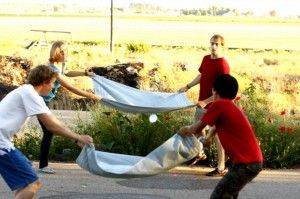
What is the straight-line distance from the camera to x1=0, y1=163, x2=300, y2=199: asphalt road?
8336 millimetres

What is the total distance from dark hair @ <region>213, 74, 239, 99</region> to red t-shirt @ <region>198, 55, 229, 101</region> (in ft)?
7.95

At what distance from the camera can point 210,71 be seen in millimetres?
9180

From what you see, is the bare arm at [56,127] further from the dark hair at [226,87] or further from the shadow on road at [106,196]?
the shadow on road at [106,196]

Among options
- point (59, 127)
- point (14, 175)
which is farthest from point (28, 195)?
point (59, 127)

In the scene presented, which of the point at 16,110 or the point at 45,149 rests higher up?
the point at 16,110

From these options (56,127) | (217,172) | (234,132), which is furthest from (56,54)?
(234,132)

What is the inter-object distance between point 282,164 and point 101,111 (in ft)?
9.23

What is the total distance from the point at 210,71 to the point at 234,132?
2824 millimetres

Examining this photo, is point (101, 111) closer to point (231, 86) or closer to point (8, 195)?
point (8, 195)

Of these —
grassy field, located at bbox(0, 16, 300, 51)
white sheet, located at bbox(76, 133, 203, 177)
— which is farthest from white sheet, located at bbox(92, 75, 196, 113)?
grassy field, located at bbox(0, 16, 300, 51)

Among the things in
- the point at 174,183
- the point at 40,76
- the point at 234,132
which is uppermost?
the point at 40,76

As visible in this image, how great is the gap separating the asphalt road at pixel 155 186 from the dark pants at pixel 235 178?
1869mm

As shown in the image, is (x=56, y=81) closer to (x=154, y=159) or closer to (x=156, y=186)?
(x=156, y=186)

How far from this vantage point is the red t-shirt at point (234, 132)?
6.40 metres
